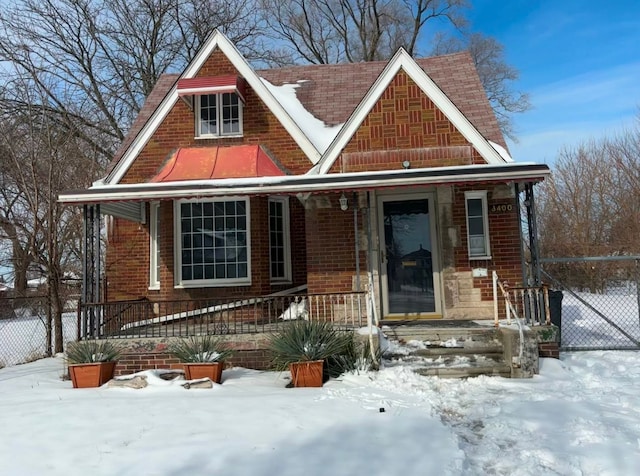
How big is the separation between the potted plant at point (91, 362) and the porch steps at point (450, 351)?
13.5 feet

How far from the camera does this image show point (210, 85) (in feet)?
34.6

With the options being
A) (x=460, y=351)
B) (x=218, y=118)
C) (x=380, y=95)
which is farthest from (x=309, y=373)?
(x=218, y=118)

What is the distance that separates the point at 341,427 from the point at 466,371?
2.85m

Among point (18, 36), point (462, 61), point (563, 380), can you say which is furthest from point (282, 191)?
point (18, 36)

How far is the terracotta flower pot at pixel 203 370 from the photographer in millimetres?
6938

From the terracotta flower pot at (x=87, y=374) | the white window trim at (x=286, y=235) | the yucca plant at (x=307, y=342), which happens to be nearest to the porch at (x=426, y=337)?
the yucca plant at (x=307, y=342)

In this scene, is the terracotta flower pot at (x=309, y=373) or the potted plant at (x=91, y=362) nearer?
the terracotta flower pot at (x=309, y=373)

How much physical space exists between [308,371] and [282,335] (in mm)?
736

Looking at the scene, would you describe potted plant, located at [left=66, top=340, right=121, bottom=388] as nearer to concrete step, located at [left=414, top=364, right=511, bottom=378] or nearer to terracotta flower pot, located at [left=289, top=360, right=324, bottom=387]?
terracotta flower pot, located at [left=289, top=360, right=324, bottom=387]

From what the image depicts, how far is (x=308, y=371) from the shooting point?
260 inches

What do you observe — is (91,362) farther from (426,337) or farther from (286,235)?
(426,337)

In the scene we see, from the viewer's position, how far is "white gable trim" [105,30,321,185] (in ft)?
34.9

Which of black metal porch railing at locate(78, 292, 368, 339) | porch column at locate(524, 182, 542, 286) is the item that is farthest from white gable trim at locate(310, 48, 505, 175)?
black metal porch railing at locate(78, 292, 368, 339)

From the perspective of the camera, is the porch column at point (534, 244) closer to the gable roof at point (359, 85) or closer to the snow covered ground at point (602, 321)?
the snow covered ground at point (602, 321)
